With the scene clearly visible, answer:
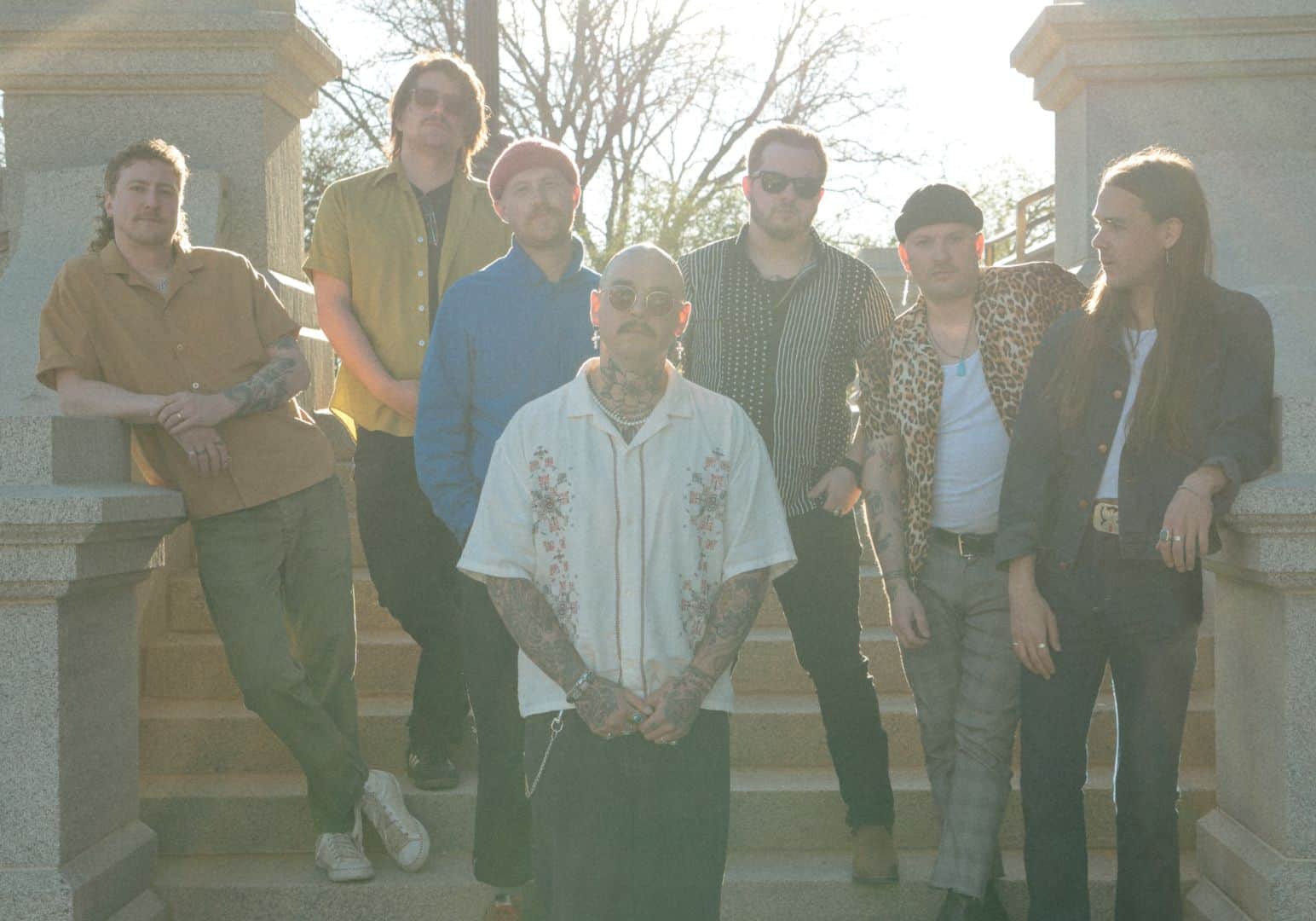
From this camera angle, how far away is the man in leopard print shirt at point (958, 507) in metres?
3.81

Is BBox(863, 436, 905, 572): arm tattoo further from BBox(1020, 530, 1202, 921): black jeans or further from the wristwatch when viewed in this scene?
the wristwatch

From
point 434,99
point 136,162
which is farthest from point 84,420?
point 434,99

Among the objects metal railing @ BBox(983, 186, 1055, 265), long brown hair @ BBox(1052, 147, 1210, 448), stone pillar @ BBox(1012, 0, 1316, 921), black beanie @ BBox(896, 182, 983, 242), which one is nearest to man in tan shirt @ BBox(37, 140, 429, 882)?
black beanie @ BBox(896, 182, 983, 242)

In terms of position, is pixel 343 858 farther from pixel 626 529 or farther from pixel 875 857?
pixel 626 529

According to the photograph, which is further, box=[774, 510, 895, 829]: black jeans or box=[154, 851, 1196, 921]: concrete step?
box=[154, 851, 1196, 921]: concrete step

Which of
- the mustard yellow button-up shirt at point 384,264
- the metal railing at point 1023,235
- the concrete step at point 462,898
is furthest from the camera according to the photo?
the metal railing at point 1023,235

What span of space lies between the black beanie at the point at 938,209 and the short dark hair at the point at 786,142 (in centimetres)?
36

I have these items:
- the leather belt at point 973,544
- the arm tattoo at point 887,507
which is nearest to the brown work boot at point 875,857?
the arm tattoo at point 887,507

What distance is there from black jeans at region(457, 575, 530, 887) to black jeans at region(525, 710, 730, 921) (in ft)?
2.91

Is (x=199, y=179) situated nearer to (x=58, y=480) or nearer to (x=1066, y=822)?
(x=58, y=480)

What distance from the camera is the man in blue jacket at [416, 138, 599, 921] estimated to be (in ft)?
12.9

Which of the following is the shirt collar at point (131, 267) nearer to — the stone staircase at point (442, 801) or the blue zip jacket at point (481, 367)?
the blue zip jacket at point (481, 367)

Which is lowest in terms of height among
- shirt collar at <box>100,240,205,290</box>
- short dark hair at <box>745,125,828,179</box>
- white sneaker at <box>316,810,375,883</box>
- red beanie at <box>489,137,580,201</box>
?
white sneaker at <box>316,810,375,883</box>

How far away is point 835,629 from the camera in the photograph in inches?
164
